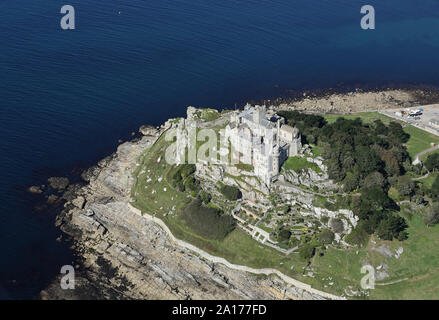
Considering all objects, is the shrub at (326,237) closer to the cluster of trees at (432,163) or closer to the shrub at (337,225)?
the shrub at (337,225)

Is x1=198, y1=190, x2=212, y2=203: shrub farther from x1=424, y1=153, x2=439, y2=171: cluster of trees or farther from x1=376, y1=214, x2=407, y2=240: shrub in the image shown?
x1=424, y1=153, x2=439, y2=171: cluster of trees

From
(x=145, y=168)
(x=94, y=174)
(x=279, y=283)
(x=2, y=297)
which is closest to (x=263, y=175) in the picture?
(x=279, y=283)

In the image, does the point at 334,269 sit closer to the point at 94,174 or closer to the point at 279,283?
the point at 279,283

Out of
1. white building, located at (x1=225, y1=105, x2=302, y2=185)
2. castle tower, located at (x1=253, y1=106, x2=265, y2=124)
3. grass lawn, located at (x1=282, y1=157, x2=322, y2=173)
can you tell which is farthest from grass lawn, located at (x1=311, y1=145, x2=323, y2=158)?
castle tower, located at (x1=253, y1=106, x2=265, y2=124)

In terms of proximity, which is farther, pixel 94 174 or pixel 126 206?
pixel 94 174

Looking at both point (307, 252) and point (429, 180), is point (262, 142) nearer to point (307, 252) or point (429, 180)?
point (307, 252)

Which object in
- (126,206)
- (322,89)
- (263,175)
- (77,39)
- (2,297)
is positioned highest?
(77,39)
